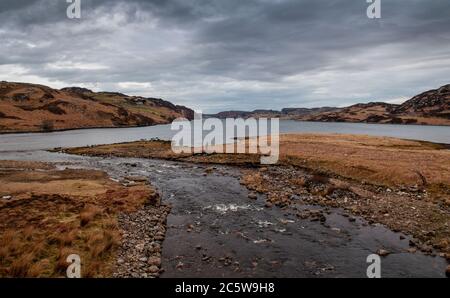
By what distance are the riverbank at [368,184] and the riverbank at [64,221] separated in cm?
1490

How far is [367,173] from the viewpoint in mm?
47156

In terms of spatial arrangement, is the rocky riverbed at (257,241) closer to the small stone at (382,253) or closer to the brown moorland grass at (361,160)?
the small stone at (382,253)

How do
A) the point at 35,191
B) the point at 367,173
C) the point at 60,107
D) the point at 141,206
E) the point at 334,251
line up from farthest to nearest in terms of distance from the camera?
the point at 60,107, the point at 367,173, the point at 35,191, the point at 141,206, the point at 334,251

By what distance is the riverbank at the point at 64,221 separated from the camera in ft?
65.7

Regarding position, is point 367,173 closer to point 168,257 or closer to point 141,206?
point 141,206

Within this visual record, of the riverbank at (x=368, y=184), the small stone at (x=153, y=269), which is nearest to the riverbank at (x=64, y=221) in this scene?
the small stone at (x=153, y=269)

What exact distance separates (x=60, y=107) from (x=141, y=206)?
185m

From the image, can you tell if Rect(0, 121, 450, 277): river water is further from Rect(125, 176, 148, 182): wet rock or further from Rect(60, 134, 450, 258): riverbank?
Rect(125, 176, 148, 182): wet rock

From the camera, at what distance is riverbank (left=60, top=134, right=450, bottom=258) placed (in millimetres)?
29938

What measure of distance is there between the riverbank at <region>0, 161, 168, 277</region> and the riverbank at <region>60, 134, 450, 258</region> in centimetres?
1490

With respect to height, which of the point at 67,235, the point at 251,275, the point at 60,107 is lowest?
the point at 251,275

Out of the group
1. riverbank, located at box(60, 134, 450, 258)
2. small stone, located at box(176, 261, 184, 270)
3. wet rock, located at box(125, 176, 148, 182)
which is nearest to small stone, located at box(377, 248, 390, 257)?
riverbank, located at box(60, 134, 450, 258)
